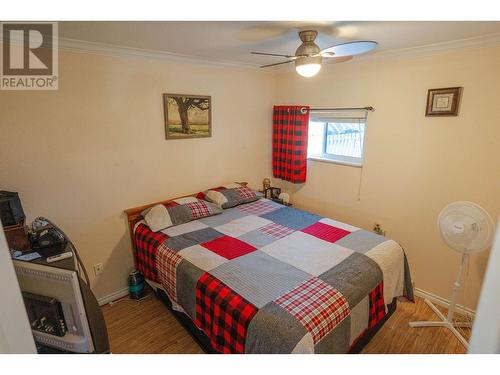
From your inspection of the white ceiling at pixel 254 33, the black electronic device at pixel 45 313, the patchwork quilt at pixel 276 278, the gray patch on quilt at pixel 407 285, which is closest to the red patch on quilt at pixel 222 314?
the patchwork quilt at pixel 276 278

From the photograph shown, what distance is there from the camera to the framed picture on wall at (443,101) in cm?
211

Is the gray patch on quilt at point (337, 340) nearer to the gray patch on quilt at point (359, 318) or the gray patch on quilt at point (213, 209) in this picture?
the gray patch on quilt at point (359, 318)

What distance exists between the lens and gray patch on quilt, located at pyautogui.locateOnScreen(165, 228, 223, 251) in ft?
7.03

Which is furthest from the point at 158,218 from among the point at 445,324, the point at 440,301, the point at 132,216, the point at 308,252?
the point at 440,301

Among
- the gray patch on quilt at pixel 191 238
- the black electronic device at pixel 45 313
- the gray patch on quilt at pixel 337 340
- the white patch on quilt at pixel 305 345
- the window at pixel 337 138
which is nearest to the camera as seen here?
the black electronic device at pixel 45 313

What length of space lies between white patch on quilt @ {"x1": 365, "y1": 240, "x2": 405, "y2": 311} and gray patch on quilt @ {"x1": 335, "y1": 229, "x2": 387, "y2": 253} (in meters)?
0.04

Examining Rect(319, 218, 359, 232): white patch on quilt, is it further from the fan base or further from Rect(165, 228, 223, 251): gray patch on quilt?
Rect(165, 228, 223, 251): gray patch on quilt

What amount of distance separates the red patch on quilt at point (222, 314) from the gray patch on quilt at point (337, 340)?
384mm

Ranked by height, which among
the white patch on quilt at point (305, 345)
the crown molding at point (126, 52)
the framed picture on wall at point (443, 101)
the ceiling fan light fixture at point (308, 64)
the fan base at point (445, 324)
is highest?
the crown molding at point (126, 52)

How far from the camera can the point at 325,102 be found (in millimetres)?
2994

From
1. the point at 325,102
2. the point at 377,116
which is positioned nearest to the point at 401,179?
the point at 377,116

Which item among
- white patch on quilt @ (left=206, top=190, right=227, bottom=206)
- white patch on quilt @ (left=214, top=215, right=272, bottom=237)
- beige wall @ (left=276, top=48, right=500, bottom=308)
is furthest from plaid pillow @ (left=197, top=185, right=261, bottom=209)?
beige wall @ (left=276, top=48, right=500, bottom=308)
